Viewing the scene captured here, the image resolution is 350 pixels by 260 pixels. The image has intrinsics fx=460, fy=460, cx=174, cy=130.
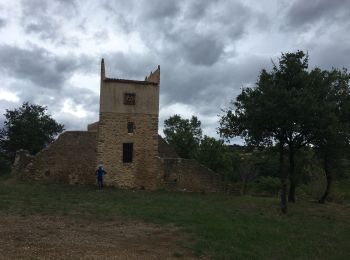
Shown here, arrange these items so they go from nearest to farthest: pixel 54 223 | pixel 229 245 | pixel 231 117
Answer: pixel 229 245 → pixel 54 223 → pixel 231 117

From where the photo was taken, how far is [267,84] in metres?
19.8

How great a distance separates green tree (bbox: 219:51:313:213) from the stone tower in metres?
8.12

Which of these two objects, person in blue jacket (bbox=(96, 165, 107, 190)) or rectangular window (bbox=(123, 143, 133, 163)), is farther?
rectangular window (bbox=(123, 143, 133, 163))

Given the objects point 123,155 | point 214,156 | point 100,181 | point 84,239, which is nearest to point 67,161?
point 100,181

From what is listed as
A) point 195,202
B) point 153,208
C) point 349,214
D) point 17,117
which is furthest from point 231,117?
point 17,117

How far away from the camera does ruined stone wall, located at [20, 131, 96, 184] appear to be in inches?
1098

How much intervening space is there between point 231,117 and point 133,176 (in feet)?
30.1

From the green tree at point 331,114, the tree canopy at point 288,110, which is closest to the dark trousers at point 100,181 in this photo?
the tree canopy at point 288,110

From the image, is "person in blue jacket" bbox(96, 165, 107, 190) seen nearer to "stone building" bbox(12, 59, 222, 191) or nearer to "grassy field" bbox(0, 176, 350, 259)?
"stone building" bbox(12, 59, 222, 191)

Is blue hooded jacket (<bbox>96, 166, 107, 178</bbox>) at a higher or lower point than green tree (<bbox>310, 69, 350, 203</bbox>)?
lower

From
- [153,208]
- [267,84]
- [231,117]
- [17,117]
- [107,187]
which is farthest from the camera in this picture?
[17,117]

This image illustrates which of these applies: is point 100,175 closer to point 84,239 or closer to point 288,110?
point 288,110

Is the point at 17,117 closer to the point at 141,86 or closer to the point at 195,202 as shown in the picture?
the point at 141,86

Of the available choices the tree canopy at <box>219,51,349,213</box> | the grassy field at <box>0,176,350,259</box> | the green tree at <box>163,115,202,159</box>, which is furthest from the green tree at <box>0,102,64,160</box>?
the tree canopy at <box>219,51,349,213</box>
